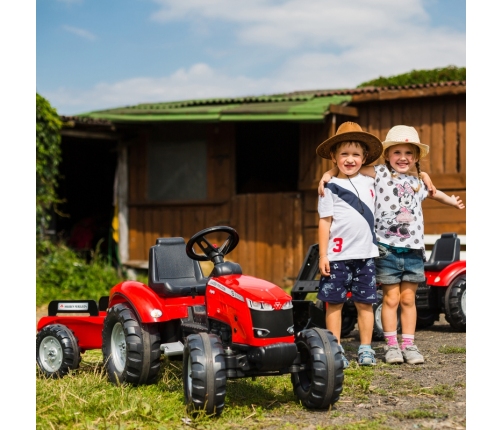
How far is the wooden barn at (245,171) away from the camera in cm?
1088

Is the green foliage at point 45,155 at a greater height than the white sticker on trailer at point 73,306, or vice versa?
the green foliage at point 45,155

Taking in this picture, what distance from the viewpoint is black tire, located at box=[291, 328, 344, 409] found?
3.94 meters

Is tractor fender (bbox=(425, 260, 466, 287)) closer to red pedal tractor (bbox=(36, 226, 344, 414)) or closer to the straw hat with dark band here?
red pedal tractor (bbox=(36, 226, 344, 414))

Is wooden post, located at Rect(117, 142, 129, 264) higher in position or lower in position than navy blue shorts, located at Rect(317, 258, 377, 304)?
higher

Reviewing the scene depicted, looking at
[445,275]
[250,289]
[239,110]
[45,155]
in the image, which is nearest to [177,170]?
[239,110]

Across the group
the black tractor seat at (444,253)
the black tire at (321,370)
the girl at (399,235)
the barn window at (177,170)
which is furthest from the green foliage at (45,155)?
the black tire at (321,370)

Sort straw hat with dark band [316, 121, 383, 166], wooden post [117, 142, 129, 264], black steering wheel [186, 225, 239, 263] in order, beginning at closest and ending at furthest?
1. black steering wheel [186, 225, 239, 263]
2. straw hat with dark band [316, 121, 383, 166]
3. wooden post [117, 142, 129, 264]

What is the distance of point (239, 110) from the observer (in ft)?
36.7

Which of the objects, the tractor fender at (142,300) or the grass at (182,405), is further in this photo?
the tractor fender at (142,300)

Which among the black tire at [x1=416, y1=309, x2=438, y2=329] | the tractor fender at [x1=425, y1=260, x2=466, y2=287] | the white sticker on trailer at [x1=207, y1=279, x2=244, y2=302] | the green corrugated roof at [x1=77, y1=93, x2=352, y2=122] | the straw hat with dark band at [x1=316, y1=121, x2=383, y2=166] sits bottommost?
the black tire at [x1=416, y1=309, x2=438, y2=329]

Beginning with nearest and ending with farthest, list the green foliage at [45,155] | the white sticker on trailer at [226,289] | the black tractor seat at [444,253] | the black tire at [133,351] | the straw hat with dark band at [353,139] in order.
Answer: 1. the white sticker on trailer at [226,289]
2. the black tire at [133,351]
3. the straw hat with dark band at [353,139]
4. the black tractor seat at [444,253]
5. the green foliage at [45,155]

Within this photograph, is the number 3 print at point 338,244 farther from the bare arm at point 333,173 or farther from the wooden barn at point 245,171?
the wooden barn at point 245,171

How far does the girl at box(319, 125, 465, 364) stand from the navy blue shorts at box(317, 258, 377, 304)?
0.26 m

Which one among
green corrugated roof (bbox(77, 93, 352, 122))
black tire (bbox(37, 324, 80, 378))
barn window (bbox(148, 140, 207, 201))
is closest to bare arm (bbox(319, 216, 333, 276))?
black tire (bbox(37, 324, 80, 378))
